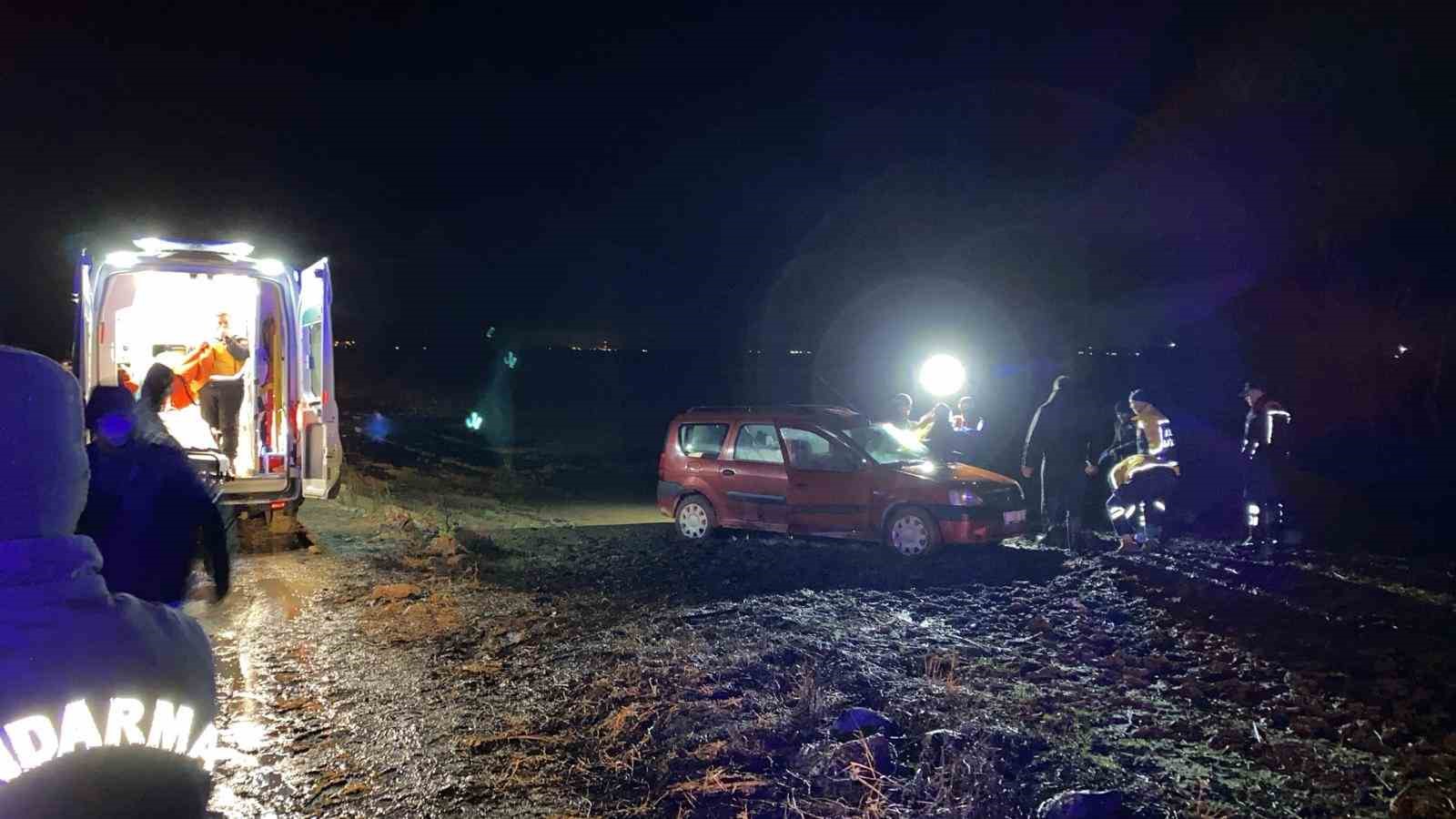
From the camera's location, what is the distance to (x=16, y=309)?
92.2 ft

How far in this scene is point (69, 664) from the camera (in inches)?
57.1

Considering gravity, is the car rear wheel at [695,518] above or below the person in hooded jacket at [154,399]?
below

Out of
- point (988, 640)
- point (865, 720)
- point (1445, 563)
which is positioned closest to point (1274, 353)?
point (1445, 563)

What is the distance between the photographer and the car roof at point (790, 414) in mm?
9859

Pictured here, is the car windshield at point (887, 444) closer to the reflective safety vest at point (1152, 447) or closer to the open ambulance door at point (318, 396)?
the reflective safety vest at point (1152, 447)

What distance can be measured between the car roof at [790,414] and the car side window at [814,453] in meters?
0.18

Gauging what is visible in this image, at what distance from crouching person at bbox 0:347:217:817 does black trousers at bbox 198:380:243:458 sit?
8.28 m

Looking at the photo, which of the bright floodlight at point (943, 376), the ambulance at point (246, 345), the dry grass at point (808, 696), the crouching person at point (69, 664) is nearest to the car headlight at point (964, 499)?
the dry grass at point (808, 696)

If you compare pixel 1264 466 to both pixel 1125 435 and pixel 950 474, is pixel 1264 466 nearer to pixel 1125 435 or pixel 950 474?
pixel 1125 435

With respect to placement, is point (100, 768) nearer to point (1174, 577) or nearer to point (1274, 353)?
point (1174, 577)

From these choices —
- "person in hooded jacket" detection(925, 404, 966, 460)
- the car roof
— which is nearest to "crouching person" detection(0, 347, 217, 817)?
the car roof

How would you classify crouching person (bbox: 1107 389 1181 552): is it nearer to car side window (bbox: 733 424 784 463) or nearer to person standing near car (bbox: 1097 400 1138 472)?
person standing near car (bbox: 1097 400 1138 472)

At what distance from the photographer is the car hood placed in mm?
8914

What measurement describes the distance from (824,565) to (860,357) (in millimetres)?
20446
